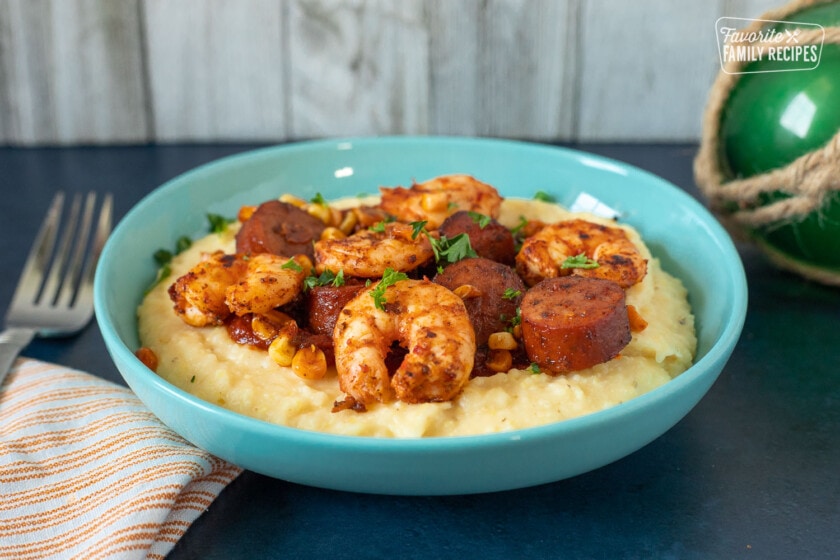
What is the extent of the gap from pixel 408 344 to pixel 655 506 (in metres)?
0.99

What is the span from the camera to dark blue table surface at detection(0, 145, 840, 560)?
282 cm

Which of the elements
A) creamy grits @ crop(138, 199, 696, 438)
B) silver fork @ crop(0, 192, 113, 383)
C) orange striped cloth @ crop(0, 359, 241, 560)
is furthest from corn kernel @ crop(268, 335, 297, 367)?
silver fork @ crop(0, 192, 113, 383)

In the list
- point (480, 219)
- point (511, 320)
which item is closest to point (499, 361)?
point (511, 320)

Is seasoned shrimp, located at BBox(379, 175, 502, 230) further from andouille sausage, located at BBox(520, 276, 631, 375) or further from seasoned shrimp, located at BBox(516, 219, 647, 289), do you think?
andouille sausage, located at BBox(520, 276, 631, 375)

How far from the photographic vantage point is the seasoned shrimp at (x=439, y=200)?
12.5 feet

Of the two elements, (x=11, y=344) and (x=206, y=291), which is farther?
(x=11, y=344)

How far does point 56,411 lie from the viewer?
11.0 ft

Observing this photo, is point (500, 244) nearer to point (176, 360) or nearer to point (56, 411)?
point (176, 360)

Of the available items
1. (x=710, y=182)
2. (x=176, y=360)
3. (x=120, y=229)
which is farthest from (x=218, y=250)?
(x=710, y=182)

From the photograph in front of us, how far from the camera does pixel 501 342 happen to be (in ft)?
10.2

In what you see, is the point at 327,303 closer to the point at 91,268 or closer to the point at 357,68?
the point at 91,268

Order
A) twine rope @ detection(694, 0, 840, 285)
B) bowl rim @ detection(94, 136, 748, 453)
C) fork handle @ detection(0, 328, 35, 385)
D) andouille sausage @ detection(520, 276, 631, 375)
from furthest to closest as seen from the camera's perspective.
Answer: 1. twine rope @ detection(694, 0, 840, 285)
2. fork handle @ detection(0, 328, 35, 385)
3. andouille sausage @ detection(520, 276, 631, 375)
4. bowl rim @ detection(94, 136, 748, 453)

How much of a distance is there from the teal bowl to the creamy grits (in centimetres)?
15

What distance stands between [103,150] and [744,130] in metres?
4.54
